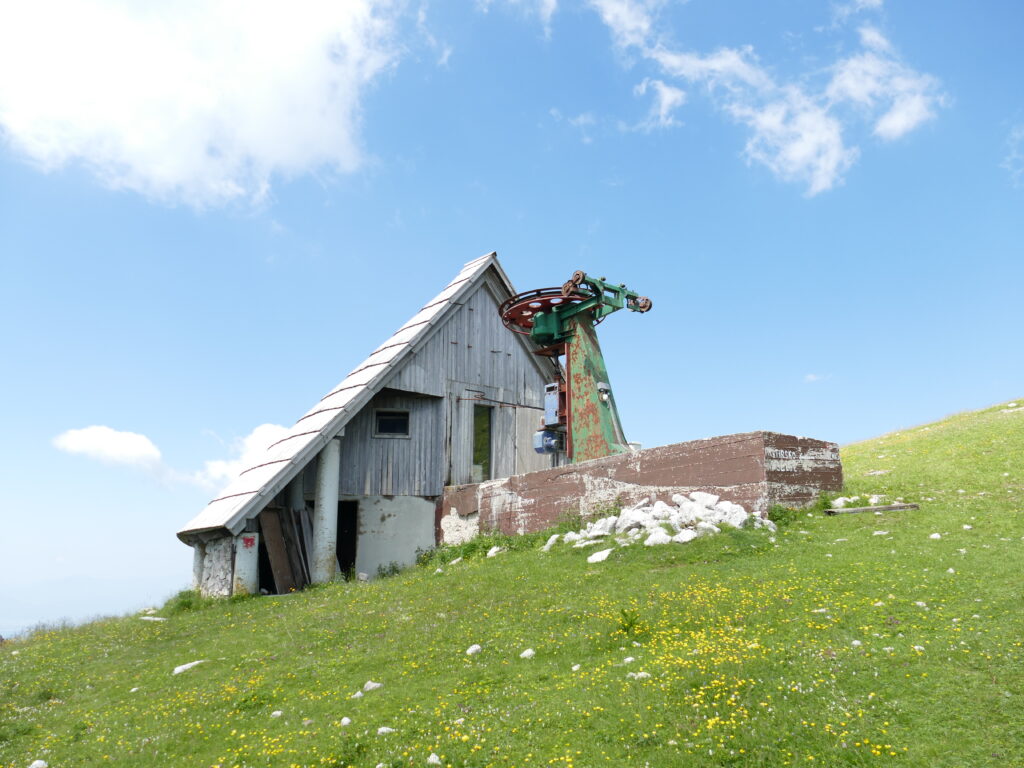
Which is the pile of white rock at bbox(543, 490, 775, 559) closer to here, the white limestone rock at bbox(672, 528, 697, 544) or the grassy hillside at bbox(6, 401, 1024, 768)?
the white limestone rock at bbox(672, 528, 697, 544)

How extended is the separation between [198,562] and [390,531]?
5.68m

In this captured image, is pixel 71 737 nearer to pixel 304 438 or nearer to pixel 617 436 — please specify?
pixel 304 438

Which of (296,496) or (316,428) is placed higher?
(316,428)

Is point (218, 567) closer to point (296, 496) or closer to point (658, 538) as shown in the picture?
point (296, 496)

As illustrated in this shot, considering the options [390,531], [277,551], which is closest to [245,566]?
[277,551]

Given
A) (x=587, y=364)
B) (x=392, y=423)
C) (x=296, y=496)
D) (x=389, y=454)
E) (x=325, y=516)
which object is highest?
(x=587, y=364)

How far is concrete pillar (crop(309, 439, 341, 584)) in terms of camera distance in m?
20.5

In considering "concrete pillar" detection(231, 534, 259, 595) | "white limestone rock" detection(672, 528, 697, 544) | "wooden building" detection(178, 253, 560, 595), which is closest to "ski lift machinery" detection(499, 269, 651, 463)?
"wooden building" detection(178, 253, 560, 595)

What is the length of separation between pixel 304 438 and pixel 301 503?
2345mm

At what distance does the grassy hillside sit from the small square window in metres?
8.76

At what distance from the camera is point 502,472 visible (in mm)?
25641

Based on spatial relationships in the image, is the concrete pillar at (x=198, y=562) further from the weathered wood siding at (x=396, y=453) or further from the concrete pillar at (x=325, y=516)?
the weathered wood siding at (x=396, y=453)

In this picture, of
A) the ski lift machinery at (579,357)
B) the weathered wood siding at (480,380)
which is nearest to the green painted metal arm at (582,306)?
the ski lift machinery at (579,357)

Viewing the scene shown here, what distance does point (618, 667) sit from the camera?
27.0 feet
